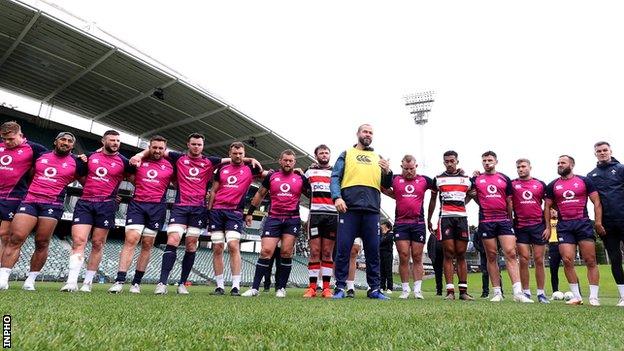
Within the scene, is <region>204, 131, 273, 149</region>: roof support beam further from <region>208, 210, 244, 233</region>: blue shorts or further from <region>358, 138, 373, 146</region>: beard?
<region>358, 138, 373, 146</region>: beard

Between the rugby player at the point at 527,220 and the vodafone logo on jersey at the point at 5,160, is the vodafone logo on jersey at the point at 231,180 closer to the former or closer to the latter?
the vodafone logo on jersey at the point at 5,160

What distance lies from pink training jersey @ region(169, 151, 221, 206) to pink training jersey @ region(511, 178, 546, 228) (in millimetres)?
5015

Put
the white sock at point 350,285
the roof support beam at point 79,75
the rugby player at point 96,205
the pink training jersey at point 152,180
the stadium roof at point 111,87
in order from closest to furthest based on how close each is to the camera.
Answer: the rugby player at point 96,205
the pink training jersey at point 152,180
the white sock at point 350,285
the stadium roof at point 111,87
the roof support beam at point 79,75

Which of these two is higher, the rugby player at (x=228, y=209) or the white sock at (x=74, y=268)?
the rugby player at (x=228, y=209)

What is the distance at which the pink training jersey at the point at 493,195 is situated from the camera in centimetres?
658

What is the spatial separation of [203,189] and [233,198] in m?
0.47

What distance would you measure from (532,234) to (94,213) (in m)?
6.61

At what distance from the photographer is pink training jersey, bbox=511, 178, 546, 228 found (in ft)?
21.8

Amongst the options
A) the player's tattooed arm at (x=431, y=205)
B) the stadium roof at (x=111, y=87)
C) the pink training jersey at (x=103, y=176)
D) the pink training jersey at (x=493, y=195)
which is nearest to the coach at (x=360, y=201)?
the player's tattooed arm at (x=431, y=205)

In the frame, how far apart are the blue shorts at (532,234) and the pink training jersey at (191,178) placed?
5.15 m

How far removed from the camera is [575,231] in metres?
5.91

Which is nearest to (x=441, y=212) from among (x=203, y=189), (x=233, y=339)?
(x=203, y=189)

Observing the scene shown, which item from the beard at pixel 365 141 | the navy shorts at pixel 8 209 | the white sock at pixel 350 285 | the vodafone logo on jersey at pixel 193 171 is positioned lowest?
the white sock at pixel 350 285

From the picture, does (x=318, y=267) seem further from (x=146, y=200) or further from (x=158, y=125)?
(x=158, y=125)
